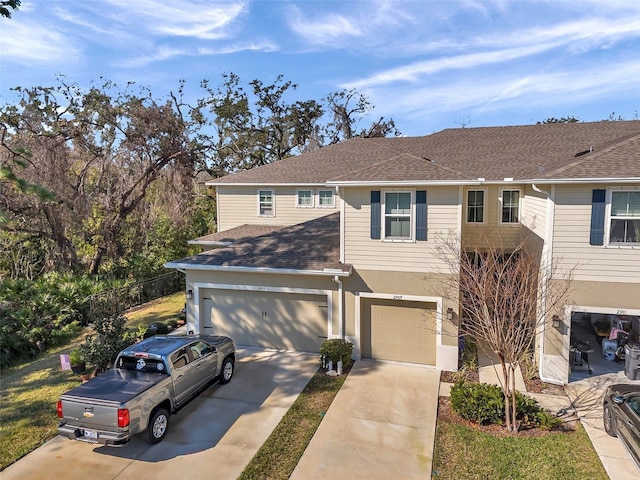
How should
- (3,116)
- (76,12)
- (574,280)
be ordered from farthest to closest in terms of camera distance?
1. (3,116)
2. (76,12)
3. (574,280)

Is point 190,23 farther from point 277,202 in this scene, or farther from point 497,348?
point 497,348

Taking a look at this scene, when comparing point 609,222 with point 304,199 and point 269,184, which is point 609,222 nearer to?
point 304,199

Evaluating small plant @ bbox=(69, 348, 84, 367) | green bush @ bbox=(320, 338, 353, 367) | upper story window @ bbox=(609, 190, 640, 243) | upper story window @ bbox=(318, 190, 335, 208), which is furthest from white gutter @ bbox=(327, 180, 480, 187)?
small plant @ bbox=(69, 348, 84, 367)

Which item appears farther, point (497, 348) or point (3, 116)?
point (3, 116)

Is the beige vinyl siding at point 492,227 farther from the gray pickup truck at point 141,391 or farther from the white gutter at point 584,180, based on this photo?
the gray pickup truck at point 141,391

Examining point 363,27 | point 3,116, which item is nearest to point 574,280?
point 363,27

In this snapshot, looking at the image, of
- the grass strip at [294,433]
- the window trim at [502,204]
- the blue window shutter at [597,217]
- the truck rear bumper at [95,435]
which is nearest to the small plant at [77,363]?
the truck rear bumper at [95,435]
